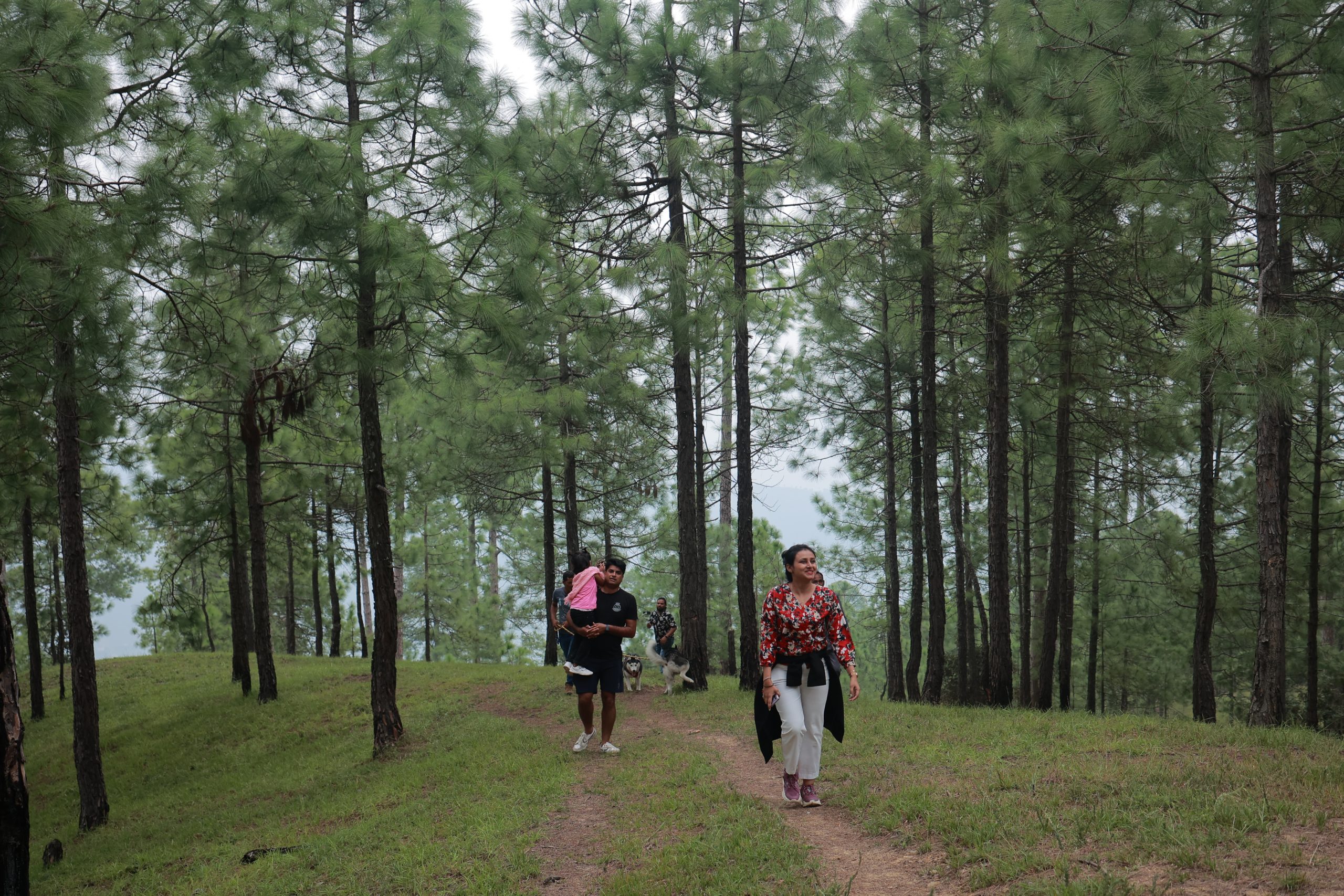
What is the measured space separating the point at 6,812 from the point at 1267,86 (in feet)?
38.9

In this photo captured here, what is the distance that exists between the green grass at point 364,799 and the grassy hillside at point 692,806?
35 mm

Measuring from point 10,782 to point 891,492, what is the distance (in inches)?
612

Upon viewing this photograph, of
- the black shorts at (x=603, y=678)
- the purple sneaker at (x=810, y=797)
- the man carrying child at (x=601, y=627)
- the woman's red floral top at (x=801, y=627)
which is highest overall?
the woman's red floral top at (x=801, y=627)

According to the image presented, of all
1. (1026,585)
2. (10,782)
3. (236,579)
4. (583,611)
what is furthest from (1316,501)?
(236,579)

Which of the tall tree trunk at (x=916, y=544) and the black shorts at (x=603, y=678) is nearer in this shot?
the black shorts at (x=603, y=678)

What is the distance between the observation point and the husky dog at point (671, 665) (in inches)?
530

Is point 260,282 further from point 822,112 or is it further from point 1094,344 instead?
point 1094,344

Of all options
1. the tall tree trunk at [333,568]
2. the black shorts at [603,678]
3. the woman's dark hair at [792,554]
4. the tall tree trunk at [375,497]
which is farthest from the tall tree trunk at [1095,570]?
the tall tree trunk at [333,568]

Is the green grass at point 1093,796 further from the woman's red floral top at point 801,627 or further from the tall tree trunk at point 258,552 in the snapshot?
the tall tree trunk at point 258,552

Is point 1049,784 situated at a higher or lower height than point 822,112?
lower

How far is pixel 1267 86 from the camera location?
27.4 feet

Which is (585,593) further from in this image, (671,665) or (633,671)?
(633,671)

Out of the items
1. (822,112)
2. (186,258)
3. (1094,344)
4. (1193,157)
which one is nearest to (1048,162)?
(1193,157)

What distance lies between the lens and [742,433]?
1323 cm
